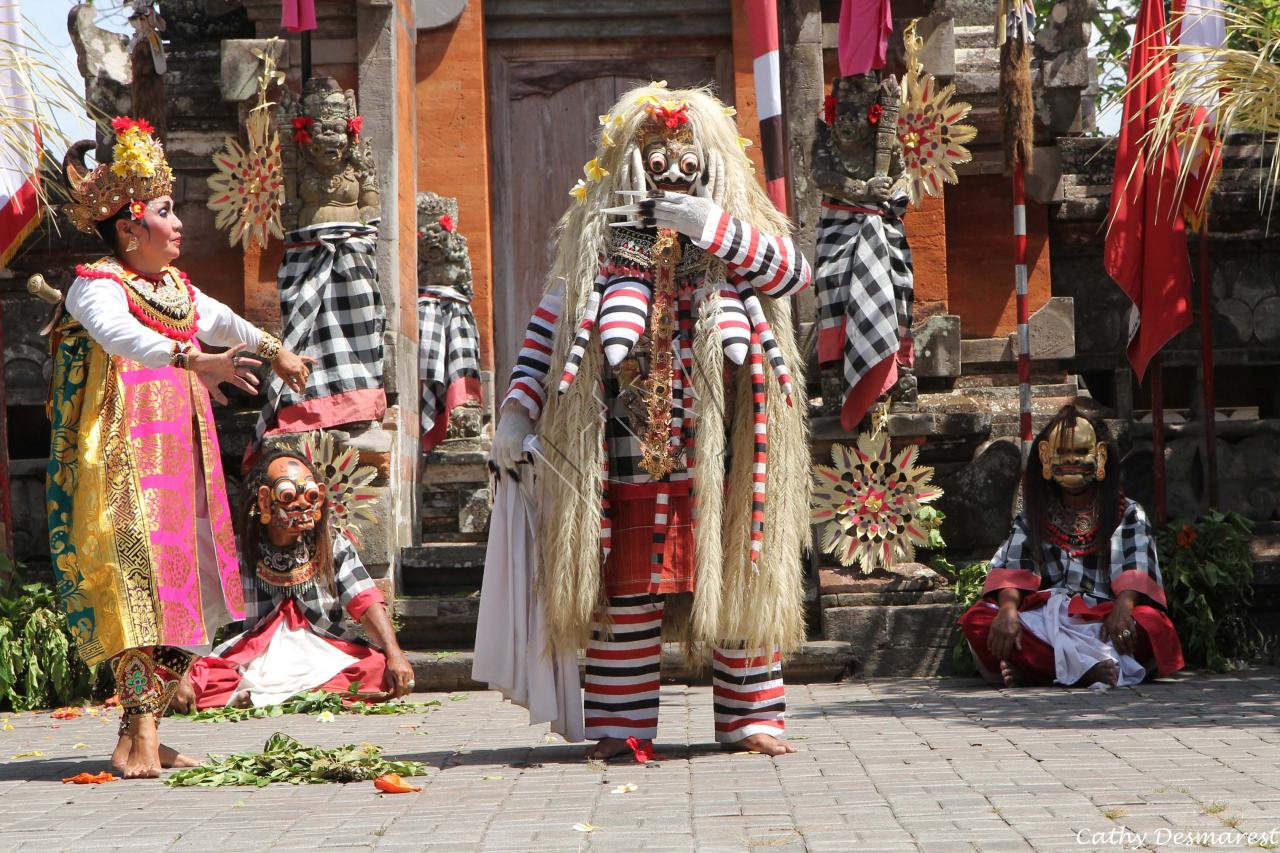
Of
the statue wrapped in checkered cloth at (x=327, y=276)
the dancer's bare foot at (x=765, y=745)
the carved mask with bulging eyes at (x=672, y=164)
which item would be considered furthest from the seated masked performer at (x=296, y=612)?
the carved mask with bulging eyes at (x=672, y=164)

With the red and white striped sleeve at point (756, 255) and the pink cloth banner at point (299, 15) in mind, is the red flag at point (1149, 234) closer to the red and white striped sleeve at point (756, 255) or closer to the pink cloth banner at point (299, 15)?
the red and white striped sleeve at point (756, 255)

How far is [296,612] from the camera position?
25.7 feet

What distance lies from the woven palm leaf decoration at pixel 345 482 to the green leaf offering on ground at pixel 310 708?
109 centimetres

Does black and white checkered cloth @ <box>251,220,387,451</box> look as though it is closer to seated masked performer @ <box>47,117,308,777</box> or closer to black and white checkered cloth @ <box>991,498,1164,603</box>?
seated masked performer @ <box>47,117,308,777</box>

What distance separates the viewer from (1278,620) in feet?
28.2

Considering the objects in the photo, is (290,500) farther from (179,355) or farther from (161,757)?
(179,355)

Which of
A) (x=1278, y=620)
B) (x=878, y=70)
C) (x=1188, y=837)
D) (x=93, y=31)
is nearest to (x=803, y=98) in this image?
(x=878, y=70)

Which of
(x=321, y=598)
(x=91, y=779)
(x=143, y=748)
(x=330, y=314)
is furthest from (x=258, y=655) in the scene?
(x=91, y=779)

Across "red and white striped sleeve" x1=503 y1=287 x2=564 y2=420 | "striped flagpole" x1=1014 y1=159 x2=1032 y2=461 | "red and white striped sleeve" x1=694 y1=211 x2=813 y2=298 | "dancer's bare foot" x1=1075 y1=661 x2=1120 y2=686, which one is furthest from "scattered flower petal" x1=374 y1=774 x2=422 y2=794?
"striped flagpole" x1=1014 y1=159 x2=1032 y2=461

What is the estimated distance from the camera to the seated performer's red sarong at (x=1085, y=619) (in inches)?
295

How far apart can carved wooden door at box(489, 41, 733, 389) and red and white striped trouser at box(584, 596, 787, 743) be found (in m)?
5.91

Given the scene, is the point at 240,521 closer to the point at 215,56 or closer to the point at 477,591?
the point at 477,591

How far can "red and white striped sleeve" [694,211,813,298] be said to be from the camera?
5.29m

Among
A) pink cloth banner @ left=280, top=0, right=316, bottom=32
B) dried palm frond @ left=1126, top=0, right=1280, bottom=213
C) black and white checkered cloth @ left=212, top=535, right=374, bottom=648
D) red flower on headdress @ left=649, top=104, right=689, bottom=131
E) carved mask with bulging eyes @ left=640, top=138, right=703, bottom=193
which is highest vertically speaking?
pink cloth banner @ left=280, top=0, right=316, bottom=32
